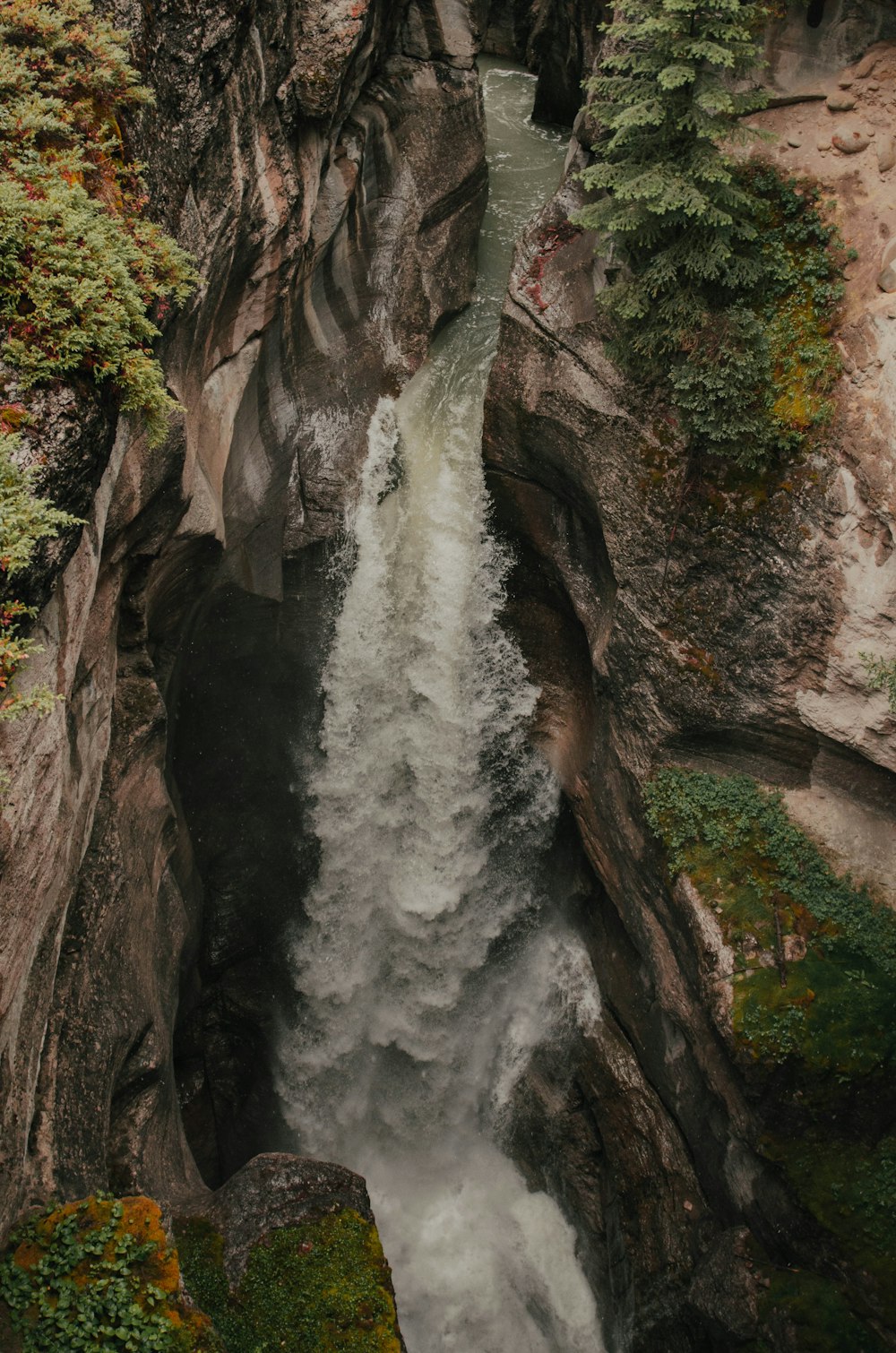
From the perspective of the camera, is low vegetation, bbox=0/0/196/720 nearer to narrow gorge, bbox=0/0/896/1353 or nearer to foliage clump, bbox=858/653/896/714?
narrow gorge, bbox=0/0/896/1353

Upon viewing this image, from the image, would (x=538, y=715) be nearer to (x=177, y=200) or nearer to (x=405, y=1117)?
(x=405, y=1117)

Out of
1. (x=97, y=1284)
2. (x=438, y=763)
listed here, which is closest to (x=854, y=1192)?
(x=97, y=1284)

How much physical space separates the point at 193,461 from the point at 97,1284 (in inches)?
364

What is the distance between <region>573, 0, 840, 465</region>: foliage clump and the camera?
11367mm

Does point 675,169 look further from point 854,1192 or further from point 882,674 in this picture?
point 854,1192

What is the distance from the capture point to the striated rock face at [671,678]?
38.6ft

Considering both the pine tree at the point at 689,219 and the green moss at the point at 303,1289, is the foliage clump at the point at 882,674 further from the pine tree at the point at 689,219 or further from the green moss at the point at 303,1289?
the green moss at the point at 303,1289

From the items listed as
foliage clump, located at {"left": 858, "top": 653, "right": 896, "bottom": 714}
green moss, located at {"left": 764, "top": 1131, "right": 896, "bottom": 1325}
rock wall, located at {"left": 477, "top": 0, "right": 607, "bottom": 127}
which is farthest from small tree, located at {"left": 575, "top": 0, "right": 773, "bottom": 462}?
green moss, located at {"left": 764, "top": 1131, "right": 896, "bottom": 1325}

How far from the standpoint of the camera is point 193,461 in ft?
41.4

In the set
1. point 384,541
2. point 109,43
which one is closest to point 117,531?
point 109,43

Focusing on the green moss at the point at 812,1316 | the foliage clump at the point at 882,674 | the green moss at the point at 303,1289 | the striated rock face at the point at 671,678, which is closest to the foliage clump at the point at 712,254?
the striated rock face at the point at 671,678

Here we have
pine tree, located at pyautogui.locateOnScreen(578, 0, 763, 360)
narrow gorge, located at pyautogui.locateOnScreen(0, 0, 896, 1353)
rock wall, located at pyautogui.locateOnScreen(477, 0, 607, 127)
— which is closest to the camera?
narrow gorge, located at pyautogui.locateOnScreen(0, 0, 896, 1353)

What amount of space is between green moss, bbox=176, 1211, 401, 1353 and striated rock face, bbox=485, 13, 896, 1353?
4.40 m

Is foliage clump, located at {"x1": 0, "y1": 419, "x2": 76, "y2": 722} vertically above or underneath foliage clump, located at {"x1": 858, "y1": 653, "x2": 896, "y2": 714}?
above
